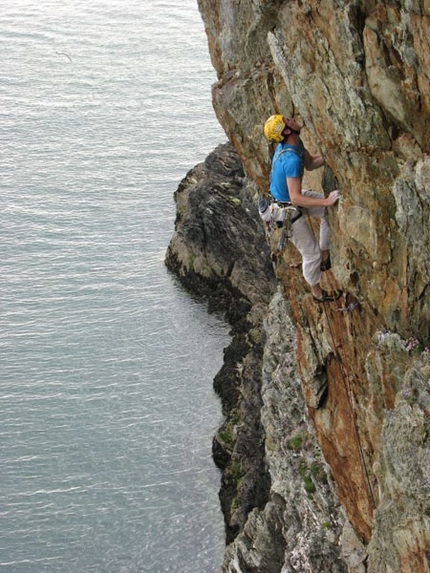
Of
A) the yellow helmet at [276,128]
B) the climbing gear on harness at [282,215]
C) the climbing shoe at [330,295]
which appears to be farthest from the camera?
the climbing shoe at [330,295]

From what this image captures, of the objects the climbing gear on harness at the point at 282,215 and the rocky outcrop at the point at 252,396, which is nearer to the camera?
the climbing gear on harness at the point at 282,215

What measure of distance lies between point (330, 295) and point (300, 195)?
244 centimetres

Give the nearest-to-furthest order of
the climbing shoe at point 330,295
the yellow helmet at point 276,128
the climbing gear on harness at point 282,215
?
the yellow helmet at point 276,128
the climbing gear on harness at point 282,215
the climbing shoe at point 330,295

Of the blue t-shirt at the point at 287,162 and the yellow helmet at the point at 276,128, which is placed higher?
the yellow helmet at the point at 276,128

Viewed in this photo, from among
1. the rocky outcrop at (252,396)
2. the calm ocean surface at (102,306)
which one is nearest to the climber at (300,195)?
the rocky outcrop at (252,396)

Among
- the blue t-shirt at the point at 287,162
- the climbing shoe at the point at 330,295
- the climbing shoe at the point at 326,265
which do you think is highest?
the blue t-shirt at the point at 287,162

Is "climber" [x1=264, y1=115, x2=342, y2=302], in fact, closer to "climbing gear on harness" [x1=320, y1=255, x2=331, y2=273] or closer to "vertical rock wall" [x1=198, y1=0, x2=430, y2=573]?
"climbing gear on harness" [x1=320, y1=255, x2=331, y2=273]

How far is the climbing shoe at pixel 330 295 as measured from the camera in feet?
59.8

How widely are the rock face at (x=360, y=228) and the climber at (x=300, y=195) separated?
0.93ft

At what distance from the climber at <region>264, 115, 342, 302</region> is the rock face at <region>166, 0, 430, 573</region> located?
0.28m

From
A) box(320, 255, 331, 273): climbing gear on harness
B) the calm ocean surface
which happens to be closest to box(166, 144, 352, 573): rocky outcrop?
the calm ocean surface

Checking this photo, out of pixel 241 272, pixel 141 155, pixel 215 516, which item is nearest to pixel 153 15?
pixel 141 155

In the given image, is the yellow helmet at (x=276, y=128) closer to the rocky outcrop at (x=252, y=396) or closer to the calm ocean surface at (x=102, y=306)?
the rocky outcrop at (x=252, y=396)

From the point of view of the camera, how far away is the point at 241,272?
189 ft
